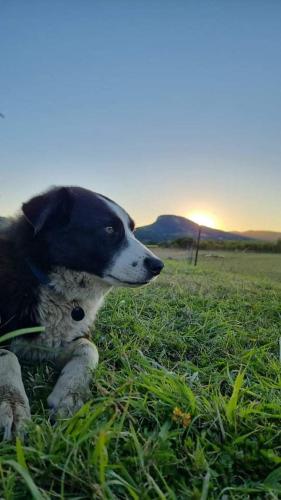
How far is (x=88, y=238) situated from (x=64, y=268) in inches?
10.0

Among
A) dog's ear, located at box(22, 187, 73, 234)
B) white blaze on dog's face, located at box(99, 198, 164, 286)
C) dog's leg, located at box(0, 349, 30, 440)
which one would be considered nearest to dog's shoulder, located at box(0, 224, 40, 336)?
dog's ear, located at box(22, 187, 73, 234)

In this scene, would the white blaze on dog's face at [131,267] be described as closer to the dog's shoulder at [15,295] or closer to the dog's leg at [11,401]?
the dog's shoulder at [15,295]

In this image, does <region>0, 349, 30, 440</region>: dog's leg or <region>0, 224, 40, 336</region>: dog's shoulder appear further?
<region>0, 224, 40, 336</region>: dog's shoulder

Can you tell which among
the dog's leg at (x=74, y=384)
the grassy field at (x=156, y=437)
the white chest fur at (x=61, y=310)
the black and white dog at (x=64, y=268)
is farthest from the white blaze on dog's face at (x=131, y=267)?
the dog's leg at (x=74, y=384)

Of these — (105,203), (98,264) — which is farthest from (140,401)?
(105,203)

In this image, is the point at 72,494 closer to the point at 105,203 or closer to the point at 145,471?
the point at 145,471

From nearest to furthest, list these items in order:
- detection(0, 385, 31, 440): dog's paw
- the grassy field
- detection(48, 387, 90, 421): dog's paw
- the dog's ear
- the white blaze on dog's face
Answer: the grassy field → detection(0, 385, 31, 440): dog's paw → detection(48, 387, 90, 421): dog's paw → the dog's ear → the white blaze on dog's face

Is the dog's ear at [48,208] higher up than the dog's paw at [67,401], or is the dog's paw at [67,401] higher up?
the dog's ear at [48,208]

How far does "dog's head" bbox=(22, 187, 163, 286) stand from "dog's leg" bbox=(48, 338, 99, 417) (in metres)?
0.56

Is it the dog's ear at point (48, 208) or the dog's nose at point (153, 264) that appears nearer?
the dog's ear at point (48, 208)

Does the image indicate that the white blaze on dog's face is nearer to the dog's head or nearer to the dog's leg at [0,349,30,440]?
the dog's head

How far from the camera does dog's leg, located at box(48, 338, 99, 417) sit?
177 centimetres

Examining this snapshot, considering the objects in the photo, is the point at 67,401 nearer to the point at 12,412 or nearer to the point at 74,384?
the point at 74,384

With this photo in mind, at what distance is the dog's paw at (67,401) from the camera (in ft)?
5.65
